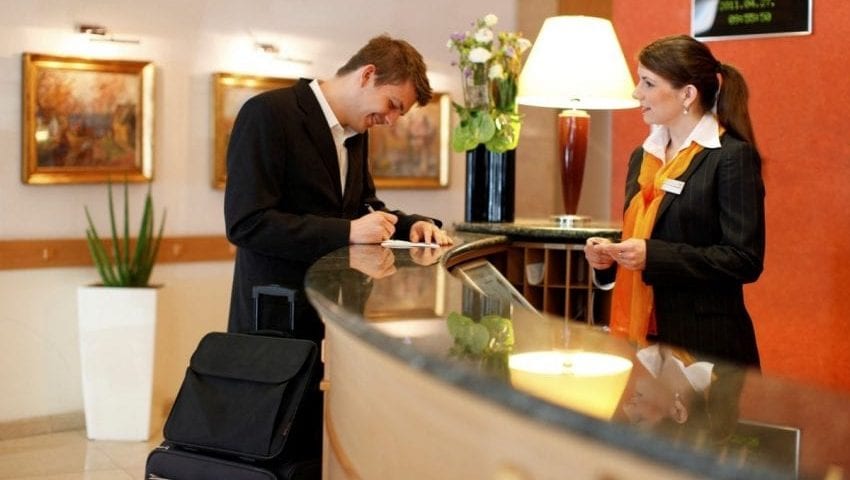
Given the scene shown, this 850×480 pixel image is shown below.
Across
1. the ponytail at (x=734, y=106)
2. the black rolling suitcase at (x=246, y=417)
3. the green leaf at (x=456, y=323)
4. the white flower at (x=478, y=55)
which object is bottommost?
the black rolling suitcase at (x=246, y=417)

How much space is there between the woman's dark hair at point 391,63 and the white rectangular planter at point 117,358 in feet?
9.49

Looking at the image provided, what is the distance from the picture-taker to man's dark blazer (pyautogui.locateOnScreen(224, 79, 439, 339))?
3.28 meters

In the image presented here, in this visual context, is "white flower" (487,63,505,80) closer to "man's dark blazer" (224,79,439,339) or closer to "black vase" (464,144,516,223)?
"black vase" (464,144,516,223)

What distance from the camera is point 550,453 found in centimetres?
125

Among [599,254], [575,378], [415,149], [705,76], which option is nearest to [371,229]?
[599,254]

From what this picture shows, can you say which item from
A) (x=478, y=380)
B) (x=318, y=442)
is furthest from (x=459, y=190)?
(x=478, y=380)

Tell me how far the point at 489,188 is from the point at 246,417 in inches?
85.7

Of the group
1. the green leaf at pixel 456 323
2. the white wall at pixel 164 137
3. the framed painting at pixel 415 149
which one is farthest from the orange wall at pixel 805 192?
the green leaf at pixel 456 323

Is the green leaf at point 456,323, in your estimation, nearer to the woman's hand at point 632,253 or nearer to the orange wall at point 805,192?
the woman's hand at point 632,253

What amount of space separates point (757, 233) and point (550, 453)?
2.13m

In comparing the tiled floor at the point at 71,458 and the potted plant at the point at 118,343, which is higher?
the potted plant at the point at 118,343

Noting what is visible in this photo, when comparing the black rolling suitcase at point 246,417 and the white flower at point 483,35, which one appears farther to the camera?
the white flower at point 483,35

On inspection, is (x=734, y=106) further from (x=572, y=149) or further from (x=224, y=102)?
(x=224, y=102)

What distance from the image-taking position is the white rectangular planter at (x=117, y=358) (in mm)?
5961
